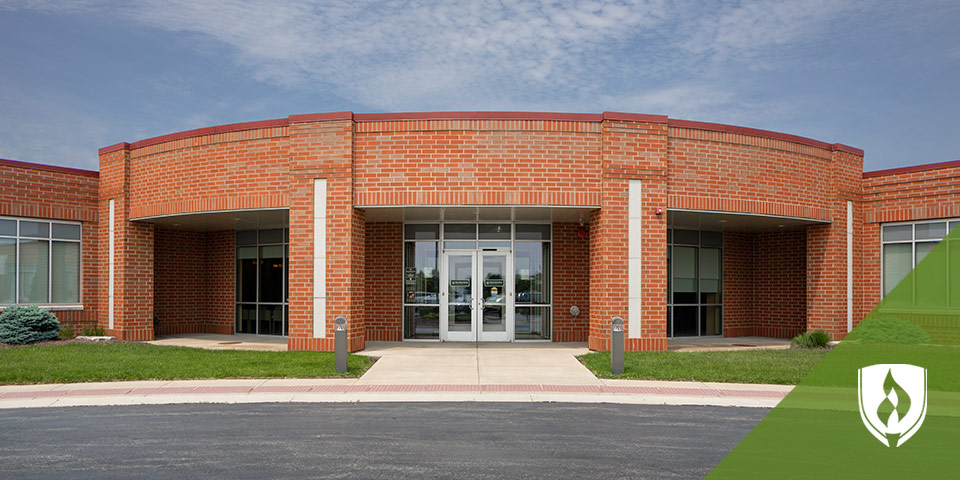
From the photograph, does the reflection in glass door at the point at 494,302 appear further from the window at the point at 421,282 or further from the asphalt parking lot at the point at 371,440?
the asphalt parking lot at the point at 371,440

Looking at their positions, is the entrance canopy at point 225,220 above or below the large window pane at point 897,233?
above

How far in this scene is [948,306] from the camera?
699 inches

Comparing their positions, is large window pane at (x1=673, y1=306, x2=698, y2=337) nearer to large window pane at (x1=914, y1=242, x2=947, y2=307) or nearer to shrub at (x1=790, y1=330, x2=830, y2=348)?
shrub at (x1=790, y1=330, x2=830, y2=348)

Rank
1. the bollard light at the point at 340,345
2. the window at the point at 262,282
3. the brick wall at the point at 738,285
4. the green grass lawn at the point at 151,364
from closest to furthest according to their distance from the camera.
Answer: the green grass lawn at the point at 151,364 < the bollard light at the point at 340,345 < the window at the point at 262,282 < the brick wall at the point at 738,285

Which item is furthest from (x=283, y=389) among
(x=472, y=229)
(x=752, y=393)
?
(x=472, y=229)

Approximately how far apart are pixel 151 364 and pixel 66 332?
650cm

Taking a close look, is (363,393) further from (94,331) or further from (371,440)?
(94,331)

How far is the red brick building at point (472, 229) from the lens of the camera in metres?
15.5

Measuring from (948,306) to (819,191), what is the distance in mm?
4295

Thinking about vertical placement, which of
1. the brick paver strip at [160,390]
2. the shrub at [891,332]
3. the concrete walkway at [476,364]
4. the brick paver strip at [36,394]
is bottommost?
the concrete walkway at [476,364]

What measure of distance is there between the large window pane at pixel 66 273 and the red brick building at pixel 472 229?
2.1 inches

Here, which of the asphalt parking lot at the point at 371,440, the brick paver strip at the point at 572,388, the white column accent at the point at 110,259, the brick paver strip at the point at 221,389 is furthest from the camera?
the white column accent at the point at 110,259

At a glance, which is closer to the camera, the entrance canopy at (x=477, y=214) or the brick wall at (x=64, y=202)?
the entrance canopy at (x=477, y=214)

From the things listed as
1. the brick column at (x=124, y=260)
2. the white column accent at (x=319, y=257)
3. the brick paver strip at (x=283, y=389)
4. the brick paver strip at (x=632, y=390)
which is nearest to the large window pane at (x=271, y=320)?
the brick column at (x=124, y=260)
